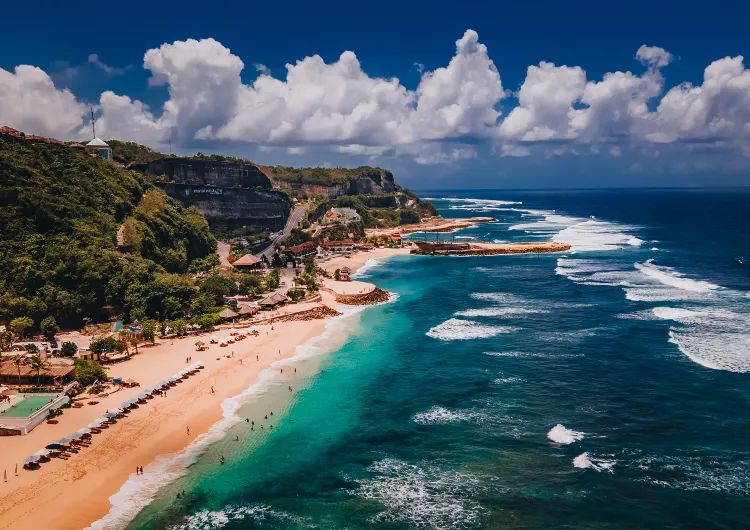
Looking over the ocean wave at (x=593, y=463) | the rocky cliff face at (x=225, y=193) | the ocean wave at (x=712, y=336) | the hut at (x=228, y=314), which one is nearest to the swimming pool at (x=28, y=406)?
the hut at (x=228, y=314)

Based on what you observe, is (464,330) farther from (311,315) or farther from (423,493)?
(423,493)

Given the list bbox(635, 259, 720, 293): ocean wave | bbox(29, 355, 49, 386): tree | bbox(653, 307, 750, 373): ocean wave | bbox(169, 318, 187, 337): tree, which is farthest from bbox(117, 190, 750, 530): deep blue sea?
bbox(29, 355, 49, 386): tree

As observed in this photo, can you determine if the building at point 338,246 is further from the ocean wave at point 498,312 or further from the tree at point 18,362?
the tree at point 18,362

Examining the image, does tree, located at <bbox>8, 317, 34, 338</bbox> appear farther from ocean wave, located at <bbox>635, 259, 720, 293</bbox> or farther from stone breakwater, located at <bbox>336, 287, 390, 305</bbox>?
ocean wave, located at <bbox>635, 259, 720, 293</bbox>

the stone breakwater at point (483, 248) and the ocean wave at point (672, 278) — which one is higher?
the stone breakwater at point (483, 248)

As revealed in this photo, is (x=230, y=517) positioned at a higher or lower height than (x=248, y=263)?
lower

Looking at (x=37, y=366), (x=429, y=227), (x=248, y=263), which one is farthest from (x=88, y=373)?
(x=429, y=227)

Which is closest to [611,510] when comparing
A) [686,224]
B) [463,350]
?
[463,350]
